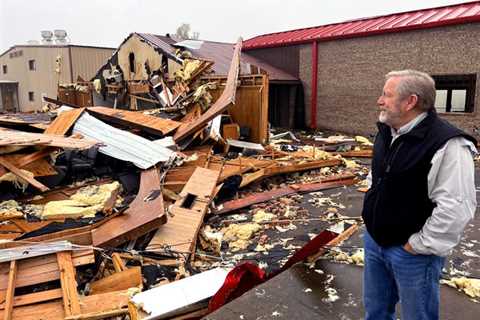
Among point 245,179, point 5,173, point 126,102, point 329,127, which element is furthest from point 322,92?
point 5,173

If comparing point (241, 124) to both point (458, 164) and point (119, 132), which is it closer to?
point (119, 132)

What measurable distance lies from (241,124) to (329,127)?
6.17m

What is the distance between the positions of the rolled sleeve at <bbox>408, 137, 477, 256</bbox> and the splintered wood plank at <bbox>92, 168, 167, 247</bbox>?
3211 mm

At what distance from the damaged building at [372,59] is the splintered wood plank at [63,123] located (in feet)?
36.2

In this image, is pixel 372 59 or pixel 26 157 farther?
pixel 372 59

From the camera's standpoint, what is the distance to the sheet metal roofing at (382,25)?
12273 millimetres

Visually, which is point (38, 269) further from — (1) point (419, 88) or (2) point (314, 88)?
(2) point (314, 88)

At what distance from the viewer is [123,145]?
6762mm

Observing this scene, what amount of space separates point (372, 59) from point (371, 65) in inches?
9.0

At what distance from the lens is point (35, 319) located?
3033mm

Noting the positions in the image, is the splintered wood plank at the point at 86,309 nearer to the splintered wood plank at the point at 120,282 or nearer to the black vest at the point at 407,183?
the splintered wood plank at the point at 120,282

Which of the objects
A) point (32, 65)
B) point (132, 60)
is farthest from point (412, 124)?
point (32, 65)

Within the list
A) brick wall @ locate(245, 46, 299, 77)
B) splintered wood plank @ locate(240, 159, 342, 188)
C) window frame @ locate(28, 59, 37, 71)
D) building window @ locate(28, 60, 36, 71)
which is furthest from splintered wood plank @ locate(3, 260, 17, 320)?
building window @ locate(28, 60, 36, 71)

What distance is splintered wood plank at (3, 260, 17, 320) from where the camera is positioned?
3.00m
